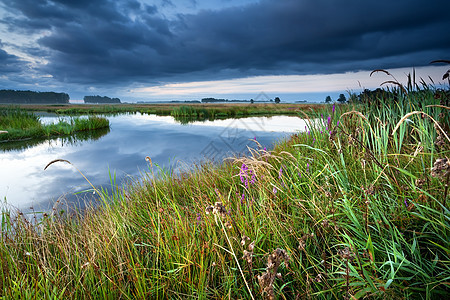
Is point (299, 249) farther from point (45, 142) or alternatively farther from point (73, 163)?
point (45, 142)

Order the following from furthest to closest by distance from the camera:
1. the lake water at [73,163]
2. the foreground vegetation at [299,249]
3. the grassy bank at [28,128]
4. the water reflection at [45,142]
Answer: the grassy bank at [28,128] → the water reflection at [45,142] → the lake water at [73,163] → the foreground vegetation at [299,249]

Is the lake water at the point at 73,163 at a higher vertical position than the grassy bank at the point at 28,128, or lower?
lower

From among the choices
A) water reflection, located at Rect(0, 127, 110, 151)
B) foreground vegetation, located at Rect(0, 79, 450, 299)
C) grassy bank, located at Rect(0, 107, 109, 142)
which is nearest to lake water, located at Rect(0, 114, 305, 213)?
water reflection, located at Rect(0, 127, 110, 151)

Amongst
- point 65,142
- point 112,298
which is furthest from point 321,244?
point 65,142

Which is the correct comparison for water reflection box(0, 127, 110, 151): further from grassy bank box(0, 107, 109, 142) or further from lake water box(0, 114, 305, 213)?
grassy bank box(0, 107, 109, 142)

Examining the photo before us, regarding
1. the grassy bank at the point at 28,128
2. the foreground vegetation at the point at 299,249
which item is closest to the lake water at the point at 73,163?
the grassy bank at the point at 28,128

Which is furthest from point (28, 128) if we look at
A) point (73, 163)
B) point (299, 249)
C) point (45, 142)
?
point (299, 249)

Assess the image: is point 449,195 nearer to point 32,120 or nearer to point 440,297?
point 440,297

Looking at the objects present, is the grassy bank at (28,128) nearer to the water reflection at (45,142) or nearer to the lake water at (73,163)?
the water reflection at (45,142)

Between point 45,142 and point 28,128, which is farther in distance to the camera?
point 28,128

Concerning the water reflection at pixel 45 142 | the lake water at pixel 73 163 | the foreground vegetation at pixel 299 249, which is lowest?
the lake water at pixel 73 163

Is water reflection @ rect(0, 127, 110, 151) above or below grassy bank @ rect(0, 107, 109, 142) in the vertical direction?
below

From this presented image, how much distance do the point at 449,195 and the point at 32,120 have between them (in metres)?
22.0

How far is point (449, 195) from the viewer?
6.40 ft
